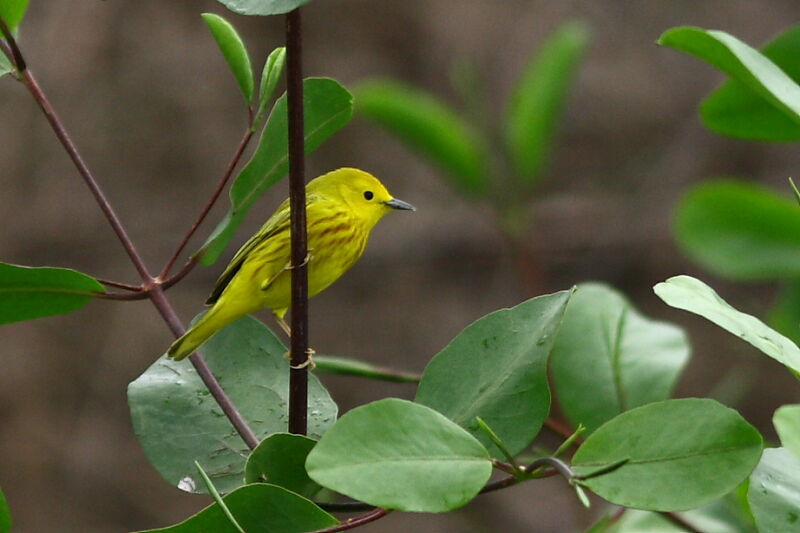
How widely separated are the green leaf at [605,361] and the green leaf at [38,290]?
49 centimetres

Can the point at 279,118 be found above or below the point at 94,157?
above

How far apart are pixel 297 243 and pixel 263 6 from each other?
0.17 m

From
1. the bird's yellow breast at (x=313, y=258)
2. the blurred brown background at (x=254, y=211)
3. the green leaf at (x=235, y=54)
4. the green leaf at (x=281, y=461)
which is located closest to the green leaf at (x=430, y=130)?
the bird's yellow breast at (x=313, y=258)

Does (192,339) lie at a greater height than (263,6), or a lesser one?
lesser

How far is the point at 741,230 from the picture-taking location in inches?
58.0

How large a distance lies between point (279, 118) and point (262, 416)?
24 centimetres

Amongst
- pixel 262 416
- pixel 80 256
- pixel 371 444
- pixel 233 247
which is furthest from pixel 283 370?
pixel 80 256

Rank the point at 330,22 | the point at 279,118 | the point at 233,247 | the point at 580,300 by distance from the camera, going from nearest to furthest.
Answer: the point at 279,118
the point at 580,300
the point at 233,247
the point at 330,22

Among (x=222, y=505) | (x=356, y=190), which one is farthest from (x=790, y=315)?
(x=222, y=505)

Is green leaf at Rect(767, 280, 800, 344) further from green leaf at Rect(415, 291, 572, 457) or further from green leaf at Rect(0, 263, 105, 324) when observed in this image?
green leaf at Rect(0, 263, 105, 324)

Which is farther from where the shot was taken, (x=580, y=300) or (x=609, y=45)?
(x=609, y=45)

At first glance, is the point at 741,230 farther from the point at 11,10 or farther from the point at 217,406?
the point at 11,10

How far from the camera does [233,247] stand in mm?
3674

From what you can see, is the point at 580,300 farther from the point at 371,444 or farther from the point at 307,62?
the point at 307,62
